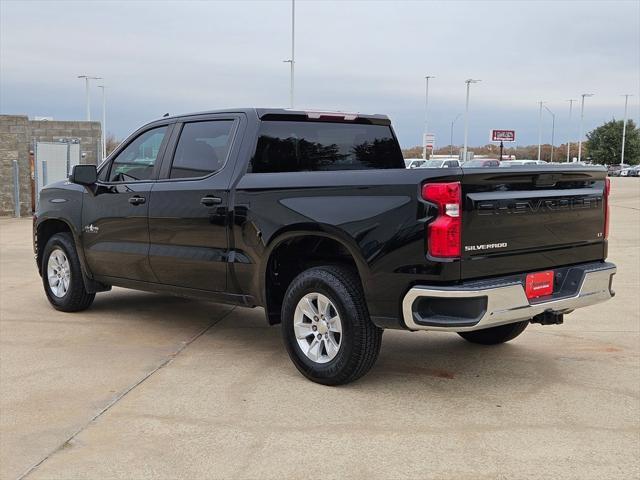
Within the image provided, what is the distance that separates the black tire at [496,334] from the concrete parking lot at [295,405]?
0.09m

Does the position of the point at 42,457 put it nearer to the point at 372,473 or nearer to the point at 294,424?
the point at 294,424

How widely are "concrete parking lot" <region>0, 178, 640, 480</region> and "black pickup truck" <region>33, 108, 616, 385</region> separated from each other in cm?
42

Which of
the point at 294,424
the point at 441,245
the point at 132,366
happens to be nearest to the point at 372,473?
the point at 294,424

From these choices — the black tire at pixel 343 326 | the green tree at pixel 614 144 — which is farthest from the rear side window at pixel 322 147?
the green tree at pixel 614 144

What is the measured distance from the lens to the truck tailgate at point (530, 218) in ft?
13.8

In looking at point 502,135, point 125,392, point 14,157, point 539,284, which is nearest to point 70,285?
point 125,392

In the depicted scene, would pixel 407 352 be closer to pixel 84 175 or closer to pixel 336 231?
pixel 336 231

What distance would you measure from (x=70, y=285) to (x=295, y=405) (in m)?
3.60

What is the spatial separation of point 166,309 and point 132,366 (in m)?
2.23

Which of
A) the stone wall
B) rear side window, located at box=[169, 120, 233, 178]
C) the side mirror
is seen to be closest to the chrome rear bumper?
→ rear side window, located at box=[169, 120, 233, 178]

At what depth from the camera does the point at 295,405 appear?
4.47m

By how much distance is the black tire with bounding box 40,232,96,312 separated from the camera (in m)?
7.06

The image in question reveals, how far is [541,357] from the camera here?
5.62 metres

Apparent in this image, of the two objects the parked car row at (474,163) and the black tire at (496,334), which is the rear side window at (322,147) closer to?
the parked car row at (474,163)
